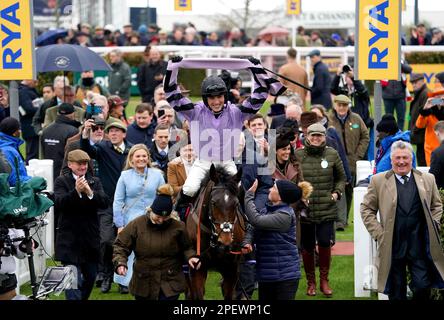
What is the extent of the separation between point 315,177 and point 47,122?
206 inches

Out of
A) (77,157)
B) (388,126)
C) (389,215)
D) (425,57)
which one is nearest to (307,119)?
(388,126)

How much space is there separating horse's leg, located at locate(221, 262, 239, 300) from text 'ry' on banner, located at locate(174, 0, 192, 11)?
2275 centimetres

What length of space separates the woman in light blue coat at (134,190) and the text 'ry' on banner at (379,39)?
252 centimetres

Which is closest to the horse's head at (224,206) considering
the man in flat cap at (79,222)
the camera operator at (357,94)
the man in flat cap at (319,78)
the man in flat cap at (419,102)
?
the man in flat cap at (79,222)

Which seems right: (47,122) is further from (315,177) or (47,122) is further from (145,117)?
(315,177)

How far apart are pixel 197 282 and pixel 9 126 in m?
3.16

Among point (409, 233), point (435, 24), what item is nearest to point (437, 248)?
point (409, 233)

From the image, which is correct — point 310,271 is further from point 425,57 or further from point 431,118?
point 425,57

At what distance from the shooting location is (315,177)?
42.3 ft

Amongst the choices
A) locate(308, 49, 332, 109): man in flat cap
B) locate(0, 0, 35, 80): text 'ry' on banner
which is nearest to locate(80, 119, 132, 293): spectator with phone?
locate(0, 0, 35, 80): text 'ry' on banner

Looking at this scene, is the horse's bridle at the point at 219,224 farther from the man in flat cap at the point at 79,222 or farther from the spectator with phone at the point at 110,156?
the spectator with phone at the point at 110,156

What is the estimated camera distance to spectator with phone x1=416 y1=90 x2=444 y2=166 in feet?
51.4

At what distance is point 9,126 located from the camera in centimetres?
1247

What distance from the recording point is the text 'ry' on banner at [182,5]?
108 ft
